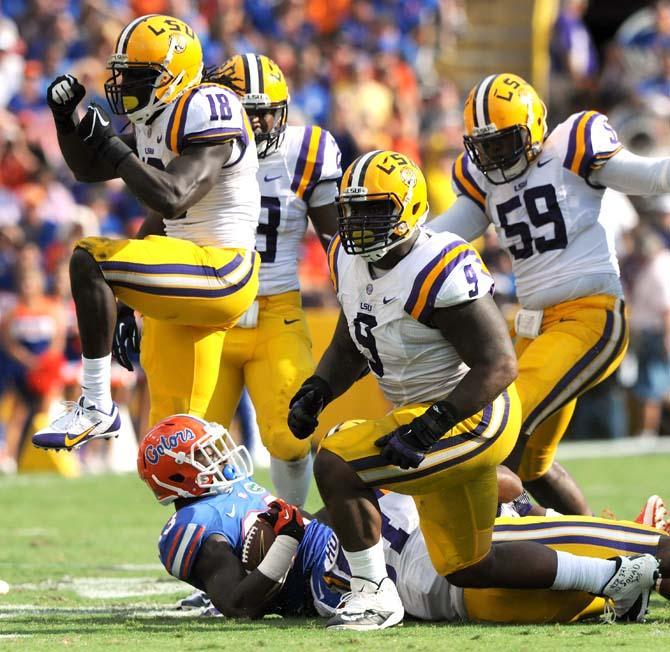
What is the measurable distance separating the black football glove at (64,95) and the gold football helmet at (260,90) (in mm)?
1034

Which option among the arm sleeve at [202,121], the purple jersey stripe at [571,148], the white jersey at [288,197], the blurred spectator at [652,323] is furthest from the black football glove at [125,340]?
the blurred spectator at [652,323]

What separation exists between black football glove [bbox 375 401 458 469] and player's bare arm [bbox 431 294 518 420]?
4cm

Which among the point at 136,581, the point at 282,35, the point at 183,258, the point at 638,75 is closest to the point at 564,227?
the point at 183,258

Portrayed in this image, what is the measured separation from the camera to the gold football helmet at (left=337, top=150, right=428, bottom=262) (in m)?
4.42

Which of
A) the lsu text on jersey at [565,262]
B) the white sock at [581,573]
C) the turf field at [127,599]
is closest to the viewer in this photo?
the turf field at [127,599]

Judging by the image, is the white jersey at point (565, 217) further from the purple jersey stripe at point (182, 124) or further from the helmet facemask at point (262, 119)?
the purple jersey stripe at point (182, 124)

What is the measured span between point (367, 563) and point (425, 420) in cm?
53

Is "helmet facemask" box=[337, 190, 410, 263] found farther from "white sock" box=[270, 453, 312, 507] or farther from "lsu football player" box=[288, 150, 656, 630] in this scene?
"white sock" box=[270, 453, 312, 507]

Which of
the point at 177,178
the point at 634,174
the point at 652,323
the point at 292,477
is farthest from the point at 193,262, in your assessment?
the point at 652,323

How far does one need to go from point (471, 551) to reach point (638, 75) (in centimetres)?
1267

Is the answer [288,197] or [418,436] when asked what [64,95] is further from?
[418,436]

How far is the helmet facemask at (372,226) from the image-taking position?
4.41m

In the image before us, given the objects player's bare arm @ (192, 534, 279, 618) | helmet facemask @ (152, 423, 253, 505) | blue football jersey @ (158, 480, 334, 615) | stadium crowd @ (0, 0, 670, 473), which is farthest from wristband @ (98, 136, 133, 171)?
stadium crowd @ (0, 0, 670, 473)

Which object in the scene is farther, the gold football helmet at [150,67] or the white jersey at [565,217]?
the white jersey at [565,217]
